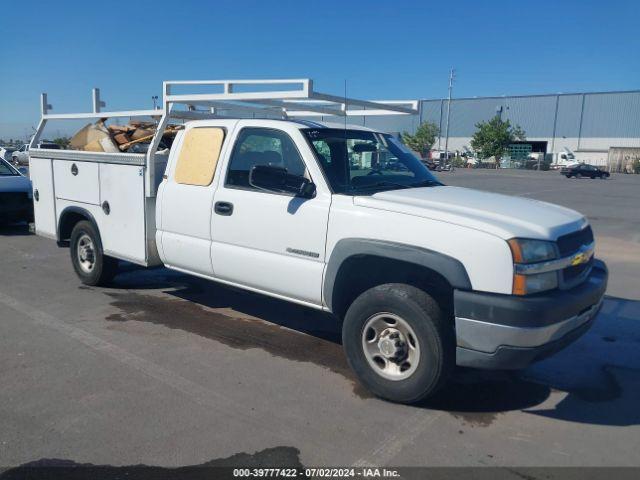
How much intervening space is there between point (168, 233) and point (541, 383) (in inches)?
145

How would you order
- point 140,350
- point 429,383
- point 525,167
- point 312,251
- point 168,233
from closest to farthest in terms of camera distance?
1. point 429,383
2. point 312,251
3. point 140,350
4. point 168,233
5. point 525,167

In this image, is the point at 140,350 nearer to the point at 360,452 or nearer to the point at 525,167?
the point at 360,452

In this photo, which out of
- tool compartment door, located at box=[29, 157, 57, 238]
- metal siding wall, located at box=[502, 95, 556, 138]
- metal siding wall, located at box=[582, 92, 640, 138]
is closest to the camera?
tool compartment door, located at box=[29, 157, 57, 238]

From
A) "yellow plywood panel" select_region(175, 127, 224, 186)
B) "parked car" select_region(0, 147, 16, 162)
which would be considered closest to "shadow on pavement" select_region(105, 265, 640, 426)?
"yellow plywood panel" select_region(175, 127, 224, 186)

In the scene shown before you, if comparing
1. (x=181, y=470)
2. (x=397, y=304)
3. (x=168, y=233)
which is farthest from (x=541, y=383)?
(x=168, y=233)

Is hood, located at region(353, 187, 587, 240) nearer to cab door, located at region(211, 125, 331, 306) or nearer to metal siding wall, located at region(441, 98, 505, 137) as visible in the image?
cab door, located at region(211, 125, 331, 306)

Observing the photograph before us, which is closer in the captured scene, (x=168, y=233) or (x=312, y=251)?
(x=312, y=251)

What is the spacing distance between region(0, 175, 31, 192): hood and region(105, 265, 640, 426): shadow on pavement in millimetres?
5385

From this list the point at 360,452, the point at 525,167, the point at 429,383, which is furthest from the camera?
the point at 525,167

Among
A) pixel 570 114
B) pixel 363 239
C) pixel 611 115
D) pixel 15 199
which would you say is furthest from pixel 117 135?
pixel 570 114

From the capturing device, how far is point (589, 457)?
11.1 ft

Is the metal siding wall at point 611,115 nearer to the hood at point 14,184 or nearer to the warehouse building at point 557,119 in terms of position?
the warehouse building at point 557,119

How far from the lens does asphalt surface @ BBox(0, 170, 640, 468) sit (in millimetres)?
3416

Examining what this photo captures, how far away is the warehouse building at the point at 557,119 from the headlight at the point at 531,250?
68.5m
